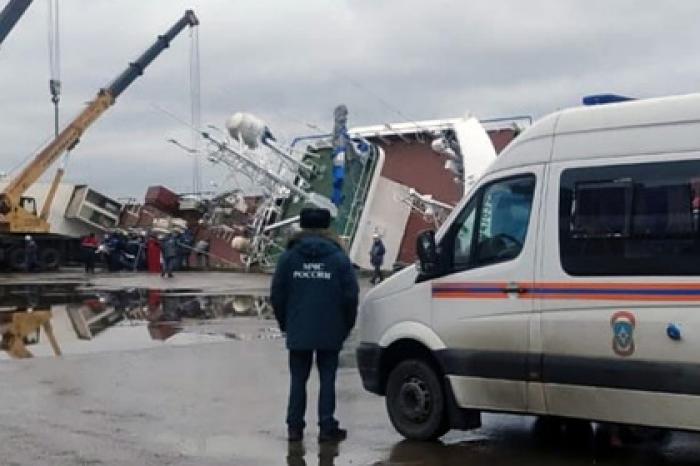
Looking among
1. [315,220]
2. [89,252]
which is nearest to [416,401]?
[315,220]

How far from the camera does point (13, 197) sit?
42812 mm

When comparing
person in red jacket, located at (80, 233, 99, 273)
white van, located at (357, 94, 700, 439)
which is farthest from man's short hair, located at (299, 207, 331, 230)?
person in red jacket, located at (80, 233, 99, 273)

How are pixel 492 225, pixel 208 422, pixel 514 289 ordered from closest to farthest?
pixel 514 289, pixel 492 225, pixel 208 422

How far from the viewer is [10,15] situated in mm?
38188

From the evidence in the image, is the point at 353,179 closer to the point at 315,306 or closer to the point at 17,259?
the point at 17,259

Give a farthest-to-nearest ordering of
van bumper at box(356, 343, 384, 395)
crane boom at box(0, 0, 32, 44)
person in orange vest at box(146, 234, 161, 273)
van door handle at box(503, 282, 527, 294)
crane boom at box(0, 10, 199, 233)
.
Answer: person in orange vest at box(146, 234, 161, 273), crane boom at box(0, 10, 199, 233), crane boom at box(0, 0, 32, 44), van bumper at box(356, 343, 384, 395), van door handle at box(503, 282, 527, 294)

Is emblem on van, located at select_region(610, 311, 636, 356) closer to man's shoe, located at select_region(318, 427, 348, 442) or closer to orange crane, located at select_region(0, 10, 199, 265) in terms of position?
man's shoe, located at select_region(318, 427, 348, 442)

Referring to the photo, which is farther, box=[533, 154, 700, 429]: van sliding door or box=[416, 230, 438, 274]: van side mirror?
box=[416, 230, 438, 274]: van side mirror

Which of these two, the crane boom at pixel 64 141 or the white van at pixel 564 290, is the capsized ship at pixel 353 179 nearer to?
the crane boom at pixel 64 141

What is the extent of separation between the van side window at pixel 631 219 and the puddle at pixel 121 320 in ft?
30.1

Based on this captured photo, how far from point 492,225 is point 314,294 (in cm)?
150

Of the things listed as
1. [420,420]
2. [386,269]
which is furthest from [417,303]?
[386,269]

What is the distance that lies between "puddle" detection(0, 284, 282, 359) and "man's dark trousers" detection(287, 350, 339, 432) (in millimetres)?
6898

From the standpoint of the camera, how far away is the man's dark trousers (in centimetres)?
884
